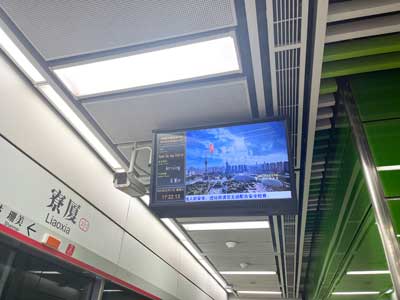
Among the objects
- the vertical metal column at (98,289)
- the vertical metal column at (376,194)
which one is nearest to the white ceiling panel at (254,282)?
the vertical metal column at (98,289)

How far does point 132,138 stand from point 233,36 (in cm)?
157

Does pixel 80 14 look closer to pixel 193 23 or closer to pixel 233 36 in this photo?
pixel 193 23

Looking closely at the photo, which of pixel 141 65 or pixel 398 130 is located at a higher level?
pixel 141 65

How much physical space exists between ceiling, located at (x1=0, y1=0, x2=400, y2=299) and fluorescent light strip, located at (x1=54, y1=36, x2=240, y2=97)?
0.21ft

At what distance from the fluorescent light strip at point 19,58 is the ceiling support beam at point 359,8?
2.27 meters

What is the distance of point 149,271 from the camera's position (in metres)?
4.47

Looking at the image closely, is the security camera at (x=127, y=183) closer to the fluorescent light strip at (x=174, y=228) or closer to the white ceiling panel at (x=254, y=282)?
the fluorescent light strip at (x=174, y=228)

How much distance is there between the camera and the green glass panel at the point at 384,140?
2.28 meters

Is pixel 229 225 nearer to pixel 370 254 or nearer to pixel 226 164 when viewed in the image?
pixel 370 254

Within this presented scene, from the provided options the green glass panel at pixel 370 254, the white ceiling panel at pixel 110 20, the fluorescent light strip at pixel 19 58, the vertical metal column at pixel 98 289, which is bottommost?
the vertical metal column at pixel 98 289

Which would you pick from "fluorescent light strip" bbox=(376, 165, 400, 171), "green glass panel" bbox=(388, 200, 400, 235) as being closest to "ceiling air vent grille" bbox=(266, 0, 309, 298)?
"fluorescent light strip" bbox=(376, 165, 400, 171)

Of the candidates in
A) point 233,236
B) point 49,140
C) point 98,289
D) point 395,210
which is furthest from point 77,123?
point 233,236

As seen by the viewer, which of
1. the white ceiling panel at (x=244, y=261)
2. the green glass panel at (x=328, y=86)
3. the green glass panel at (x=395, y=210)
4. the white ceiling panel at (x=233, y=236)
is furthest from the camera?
the white ceiling panel at (x=244, y=261)

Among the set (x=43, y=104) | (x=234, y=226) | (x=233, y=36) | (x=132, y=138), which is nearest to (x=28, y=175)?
(x=43, y=104)
